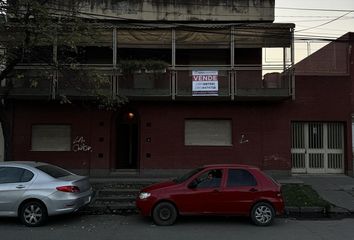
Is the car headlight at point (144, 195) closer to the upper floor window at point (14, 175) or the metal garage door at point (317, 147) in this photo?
the upper floor window at point (14, 175)

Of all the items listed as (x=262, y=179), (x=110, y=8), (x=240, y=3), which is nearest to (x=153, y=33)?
(x=110, y=8)

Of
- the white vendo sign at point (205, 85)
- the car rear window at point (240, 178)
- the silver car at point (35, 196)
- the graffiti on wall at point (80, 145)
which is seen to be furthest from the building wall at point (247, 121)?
the silver car at point (35, 196)

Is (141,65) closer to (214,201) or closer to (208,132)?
(208,132)

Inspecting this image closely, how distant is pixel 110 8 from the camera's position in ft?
65.5

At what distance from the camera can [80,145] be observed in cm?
1952

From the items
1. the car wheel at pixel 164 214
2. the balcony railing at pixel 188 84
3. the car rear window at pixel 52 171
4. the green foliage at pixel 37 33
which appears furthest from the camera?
the balcony railing at pixel 188 84

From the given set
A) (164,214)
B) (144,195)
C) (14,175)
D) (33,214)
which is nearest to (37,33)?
(14,175)

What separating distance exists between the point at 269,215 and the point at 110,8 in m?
12.4

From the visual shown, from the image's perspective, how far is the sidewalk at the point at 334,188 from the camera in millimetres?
13578

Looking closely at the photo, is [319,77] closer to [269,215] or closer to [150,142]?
[150,142]

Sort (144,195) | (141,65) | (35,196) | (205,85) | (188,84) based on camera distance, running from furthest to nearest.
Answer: (188,84)
(205,85)
(141,65)
(144,195)
(35,196)

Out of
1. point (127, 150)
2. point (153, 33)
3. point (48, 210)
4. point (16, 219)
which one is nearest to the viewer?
point (48, 210)

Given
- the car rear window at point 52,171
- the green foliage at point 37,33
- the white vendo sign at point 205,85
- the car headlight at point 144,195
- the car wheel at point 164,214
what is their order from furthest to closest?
the white vendo sign at point 205,85
the green foliage at point 37,33
the car rear window at point 52,171
the car headlight at point 144,195
the car wheel at point 164,214

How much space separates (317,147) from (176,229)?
1125 centimetres
